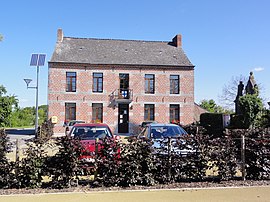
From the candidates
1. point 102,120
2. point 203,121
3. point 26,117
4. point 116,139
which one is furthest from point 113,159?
point 26,117

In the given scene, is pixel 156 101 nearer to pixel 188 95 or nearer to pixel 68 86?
pixel 188 95

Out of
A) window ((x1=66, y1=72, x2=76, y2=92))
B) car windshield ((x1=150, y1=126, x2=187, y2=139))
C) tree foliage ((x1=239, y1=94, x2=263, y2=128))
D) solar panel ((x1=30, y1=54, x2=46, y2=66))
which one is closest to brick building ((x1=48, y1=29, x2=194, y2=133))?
window ((x1=66, y1=72, x2=76, y2=92))

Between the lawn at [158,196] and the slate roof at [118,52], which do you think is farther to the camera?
the slate roof at [118,52]

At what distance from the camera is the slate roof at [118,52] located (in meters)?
27.6

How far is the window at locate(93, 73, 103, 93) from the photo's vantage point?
27594 mm

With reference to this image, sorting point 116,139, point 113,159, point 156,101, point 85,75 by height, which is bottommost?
point 113,159

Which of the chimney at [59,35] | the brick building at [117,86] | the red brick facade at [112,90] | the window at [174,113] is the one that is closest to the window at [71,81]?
the brick building at [117,86]

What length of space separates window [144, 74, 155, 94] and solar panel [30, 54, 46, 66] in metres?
11.0

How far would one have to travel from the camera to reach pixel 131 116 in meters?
27.7

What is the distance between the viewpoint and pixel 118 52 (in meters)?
29.2

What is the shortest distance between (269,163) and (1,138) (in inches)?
255

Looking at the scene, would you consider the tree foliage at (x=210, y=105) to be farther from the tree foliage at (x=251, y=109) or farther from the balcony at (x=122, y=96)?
the tree foliage at (x=251, y=109)

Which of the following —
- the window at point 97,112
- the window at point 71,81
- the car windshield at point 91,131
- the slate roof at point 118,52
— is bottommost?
the car windshield at point 91,131

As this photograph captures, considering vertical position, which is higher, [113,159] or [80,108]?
[80,108]
